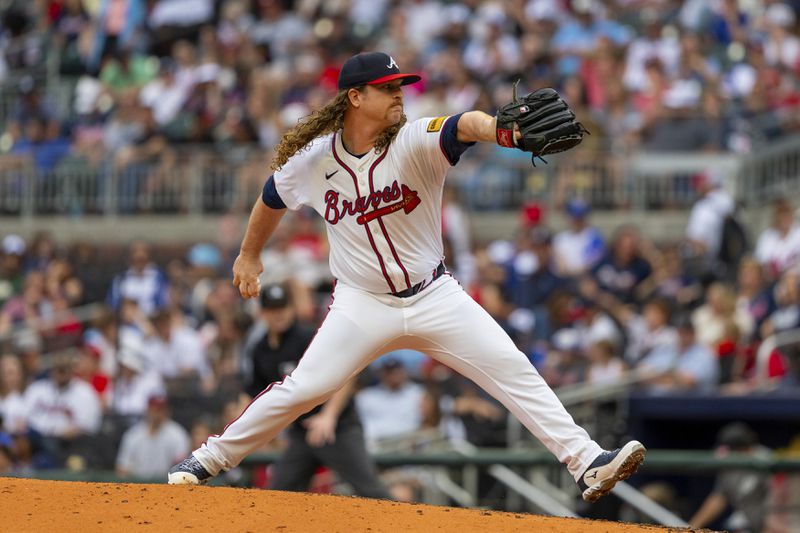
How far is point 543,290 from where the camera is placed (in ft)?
42.7

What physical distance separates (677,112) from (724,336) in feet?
13.3

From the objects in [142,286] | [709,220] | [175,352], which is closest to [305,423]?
[175,352]

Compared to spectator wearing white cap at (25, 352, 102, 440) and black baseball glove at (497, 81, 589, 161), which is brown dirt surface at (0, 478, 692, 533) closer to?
black baseball glove at (497, 81, 589, 161)

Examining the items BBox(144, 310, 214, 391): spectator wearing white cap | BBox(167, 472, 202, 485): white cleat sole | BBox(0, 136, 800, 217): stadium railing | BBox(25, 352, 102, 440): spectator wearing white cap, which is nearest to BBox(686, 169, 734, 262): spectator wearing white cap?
BBox(0, 136, 800, 217): stadium railing

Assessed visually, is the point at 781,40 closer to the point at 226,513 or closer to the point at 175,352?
the point at 175,352

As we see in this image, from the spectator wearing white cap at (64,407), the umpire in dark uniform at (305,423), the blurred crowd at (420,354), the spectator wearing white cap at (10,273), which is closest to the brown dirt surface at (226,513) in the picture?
the umpire in dark uniform at (305,423)

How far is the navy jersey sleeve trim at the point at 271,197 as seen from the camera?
6449mm

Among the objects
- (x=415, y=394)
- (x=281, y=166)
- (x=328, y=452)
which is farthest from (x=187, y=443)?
(x=281, y=166)

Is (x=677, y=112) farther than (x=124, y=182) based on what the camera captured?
No

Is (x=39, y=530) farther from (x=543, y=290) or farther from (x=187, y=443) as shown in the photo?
(x=543, y=290)

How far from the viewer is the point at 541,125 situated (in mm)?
5562

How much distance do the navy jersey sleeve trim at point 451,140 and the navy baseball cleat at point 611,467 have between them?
1.40 metres

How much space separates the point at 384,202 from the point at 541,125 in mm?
852

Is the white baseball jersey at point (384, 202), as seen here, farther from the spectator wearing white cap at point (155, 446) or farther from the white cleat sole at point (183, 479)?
the spectator wearing white cap at point (155, 446)
